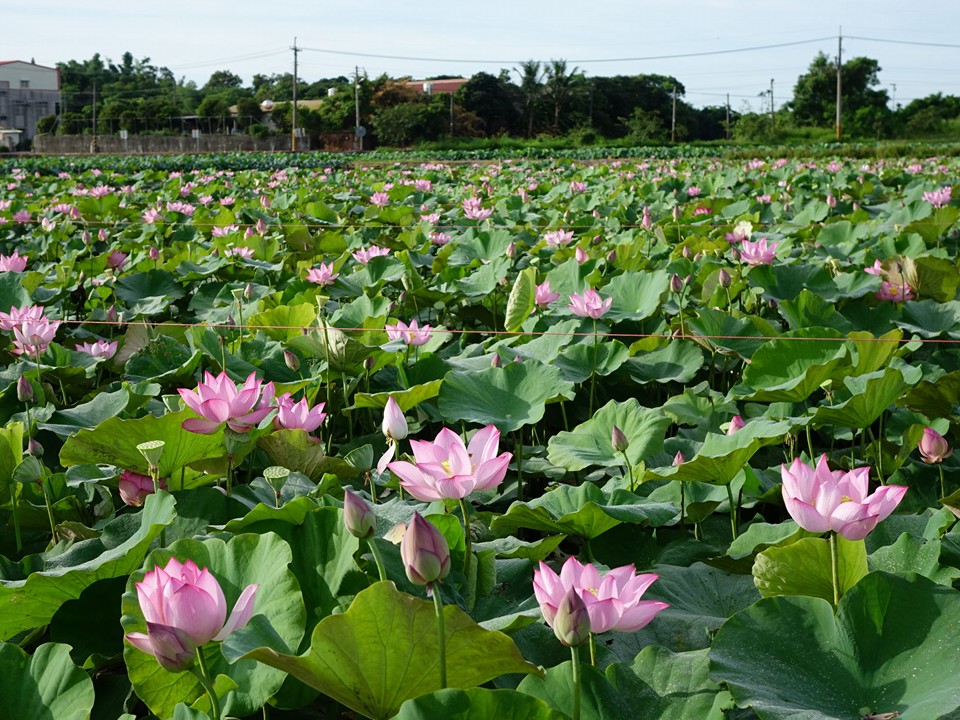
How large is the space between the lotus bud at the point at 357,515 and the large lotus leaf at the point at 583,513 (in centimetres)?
31

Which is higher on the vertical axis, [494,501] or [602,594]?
[602,594]

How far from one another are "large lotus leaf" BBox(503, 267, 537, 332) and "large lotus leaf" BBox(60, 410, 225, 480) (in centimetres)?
108

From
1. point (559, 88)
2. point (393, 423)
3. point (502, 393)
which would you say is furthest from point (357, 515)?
point (559, 88)

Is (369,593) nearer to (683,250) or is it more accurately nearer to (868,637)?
(868,637)

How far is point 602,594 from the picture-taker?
32.2 inches

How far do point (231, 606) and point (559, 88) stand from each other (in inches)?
1913

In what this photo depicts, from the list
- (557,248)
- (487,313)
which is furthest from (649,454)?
(557,248)

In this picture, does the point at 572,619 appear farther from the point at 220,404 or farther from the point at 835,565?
the point at 220,404

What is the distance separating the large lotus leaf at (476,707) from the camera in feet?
2.28

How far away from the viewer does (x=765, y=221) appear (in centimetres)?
452

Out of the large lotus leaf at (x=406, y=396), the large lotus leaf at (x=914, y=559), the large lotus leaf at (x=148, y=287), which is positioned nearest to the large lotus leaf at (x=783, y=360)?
the large lotus leaf at (x=406, y=396)

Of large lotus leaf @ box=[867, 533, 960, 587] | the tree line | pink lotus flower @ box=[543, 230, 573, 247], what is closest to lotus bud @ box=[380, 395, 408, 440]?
large lotus leaf @ box=[867, 533, 960, 587]

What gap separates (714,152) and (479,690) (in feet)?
78.2

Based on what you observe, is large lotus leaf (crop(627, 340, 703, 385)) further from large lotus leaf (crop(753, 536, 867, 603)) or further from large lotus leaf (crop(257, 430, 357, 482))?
large lotus leaf (crop(753, 536, 867, 603))
